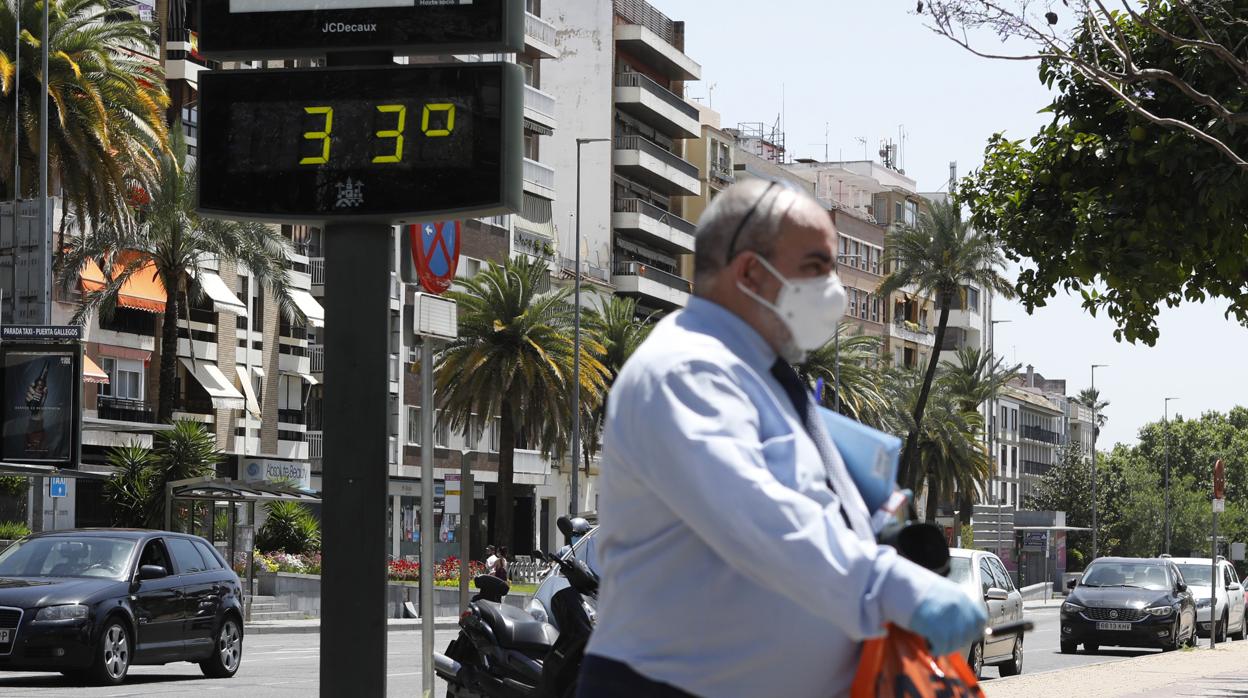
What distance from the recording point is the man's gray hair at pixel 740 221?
3.41m

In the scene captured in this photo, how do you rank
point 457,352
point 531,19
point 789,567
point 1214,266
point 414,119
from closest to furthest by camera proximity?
point 789,567 < point 414,119 < point 1214,266 < point 457,352 < point 531,19

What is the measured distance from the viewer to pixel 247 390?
2313 inches

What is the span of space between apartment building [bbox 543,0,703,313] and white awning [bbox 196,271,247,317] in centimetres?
2581

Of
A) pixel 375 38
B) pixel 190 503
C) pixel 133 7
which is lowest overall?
pixel 190 503

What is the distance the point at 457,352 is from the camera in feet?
173

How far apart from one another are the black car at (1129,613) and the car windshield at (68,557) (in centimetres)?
1680

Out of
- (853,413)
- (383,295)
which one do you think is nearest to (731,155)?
(853,413)

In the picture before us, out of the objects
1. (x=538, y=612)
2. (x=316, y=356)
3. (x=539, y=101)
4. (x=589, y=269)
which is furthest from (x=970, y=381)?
(x=538, y=612)

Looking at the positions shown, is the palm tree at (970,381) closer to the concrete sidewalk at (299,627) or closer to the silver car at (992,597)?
the concrete sidewalk at (299,627)

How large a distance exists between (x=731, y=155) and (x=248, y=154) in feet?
297

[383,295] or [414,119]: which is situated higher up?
[414,119]

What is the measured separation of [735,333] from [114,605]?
16092 mm

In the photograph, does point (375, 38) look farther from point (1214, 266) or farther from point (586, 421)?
point (586, 421)

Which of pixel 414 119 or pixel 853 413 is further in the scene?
pixel 853 413
